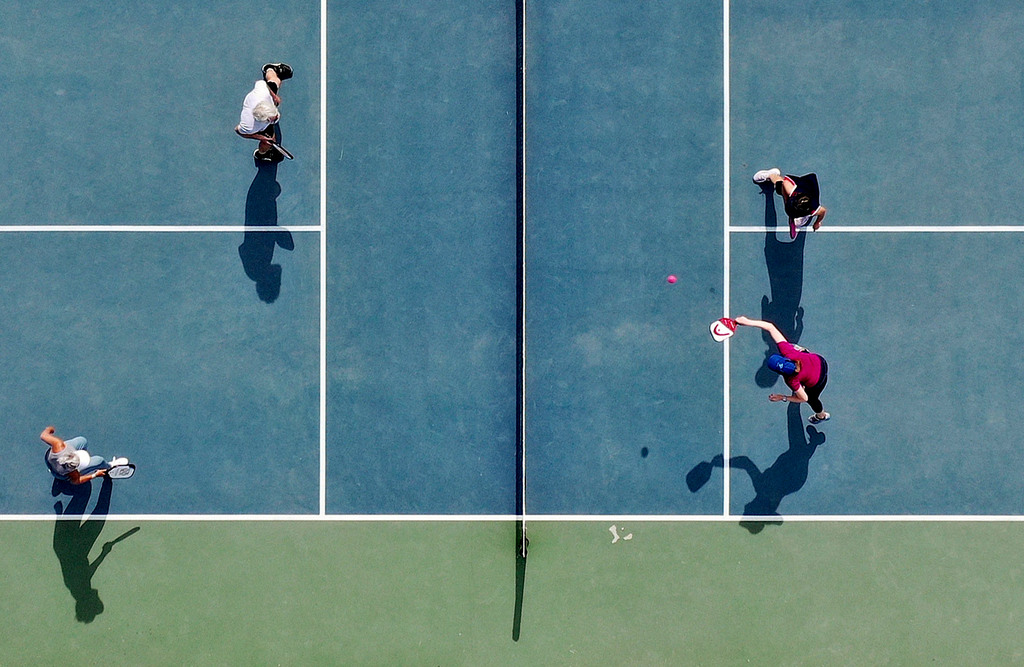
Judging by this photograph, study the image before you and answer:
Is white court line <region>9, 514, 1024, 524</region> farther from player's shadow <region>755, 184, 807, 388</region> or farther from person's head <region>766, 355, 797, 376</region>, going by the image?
person's head <region>766, 355, 797, 376</region>

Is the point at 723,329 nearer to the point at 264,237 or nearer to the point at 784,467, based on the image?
the point at 784,467

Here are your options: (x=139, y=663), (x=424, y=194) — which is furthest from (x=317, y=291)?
(x=139, y=663)

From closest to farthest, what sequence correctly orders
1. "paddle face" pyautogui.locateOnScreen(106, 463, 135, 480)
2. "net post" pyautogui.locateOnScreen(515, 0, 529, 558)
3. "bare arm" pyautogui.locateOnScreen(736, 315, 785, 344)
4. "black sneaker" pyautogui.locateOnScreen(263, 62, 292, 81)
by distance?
"bare arm" pyautogui.locateOnScreen(736, 315, 785, 344), "black sneaker" pyautogui.locateOnScreen(263, 62, 292, 81), "paddle face" pyautogui.locateOnScreen(106, 463, 135, 480), "net post" pyautogui.locateOnScreen(515, 0, 529, 558)

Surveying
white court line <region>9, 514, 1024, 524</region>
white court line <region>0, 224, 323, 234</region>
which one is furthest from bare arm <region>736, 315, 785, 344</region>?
white court line <region>0, 224, 323, 234</region>

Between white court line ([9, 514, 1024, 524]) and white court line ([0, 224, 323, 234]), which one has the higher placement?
white court line ([0, 224, 323, 234])

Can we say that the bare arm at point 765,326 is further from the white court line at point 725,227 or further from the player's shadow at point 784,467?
the player's shadow at point 784,467

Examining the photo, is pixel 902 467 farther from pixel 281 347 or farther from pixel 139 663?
pixel 139 663

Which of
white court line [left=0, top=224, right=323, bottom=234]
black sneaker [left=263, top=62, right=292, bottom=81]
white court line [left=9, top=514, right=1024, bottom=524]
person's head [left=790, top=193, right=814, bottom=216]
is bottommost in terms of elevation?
white court line [left=9, top=514, right=1024, bottom=524]
